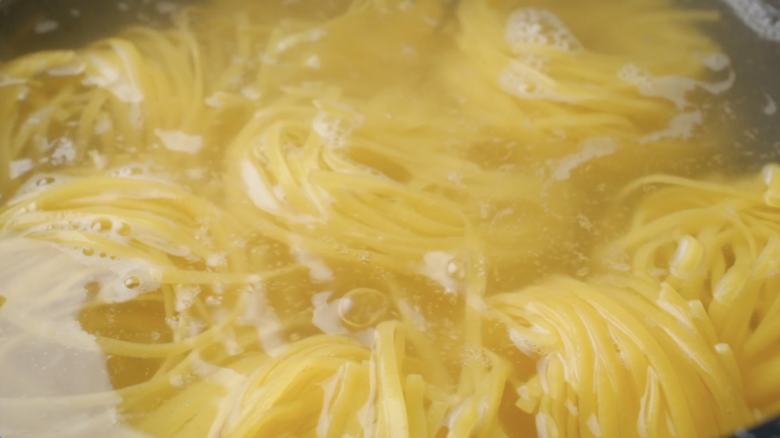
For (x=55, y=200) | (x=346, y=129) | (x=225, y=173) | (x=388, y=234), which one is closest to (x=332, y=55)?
(x=346, y=129)

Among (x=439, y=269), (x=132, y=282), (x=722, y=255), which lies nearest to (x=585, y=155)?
(x=722, y=255)

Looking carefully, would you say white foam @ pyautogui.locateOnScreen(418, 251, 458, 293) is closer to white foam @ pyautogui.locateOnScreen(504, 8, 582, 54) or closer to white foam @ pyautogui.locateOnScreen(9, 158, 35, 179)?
white foam @ pyautogui.locateOnScreen(504, 8, 582, 54)

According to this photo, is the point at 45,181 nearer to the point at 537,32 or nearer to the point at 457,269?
the point at 457,269

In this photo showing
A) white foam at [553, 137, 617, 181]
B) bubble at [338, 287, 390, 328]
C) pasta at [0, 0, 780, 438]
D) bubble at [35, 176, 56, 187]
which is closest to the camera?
pasta at [0, 0, 780, 438]

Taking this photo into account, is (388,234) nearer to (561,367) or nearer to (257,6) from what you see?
(561,367)

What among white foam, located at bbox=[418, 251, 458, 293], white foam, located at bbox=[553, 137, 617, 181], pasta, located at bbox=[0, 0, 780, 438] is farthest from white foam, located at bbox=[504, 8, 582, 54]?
white foam, located at bbox=[418, 251, 458, 293]

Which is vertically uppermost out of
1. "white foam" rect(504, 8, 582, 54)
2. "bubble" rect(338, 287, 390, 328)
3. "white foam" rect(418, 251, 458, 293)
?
"white foam" rect(504, 8, 582, 54)
